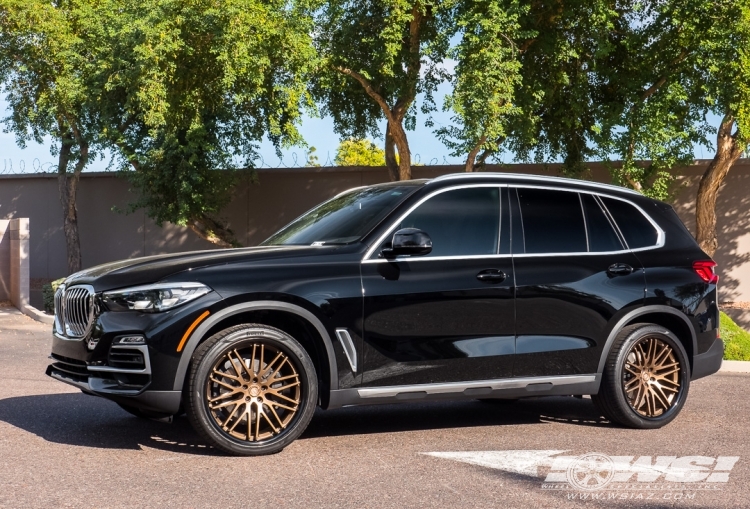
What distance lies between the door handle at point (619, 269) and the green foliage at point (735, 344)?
21.9ft

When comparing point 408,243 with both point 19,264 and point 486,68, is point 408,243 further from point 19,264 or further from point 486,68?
point 19,264

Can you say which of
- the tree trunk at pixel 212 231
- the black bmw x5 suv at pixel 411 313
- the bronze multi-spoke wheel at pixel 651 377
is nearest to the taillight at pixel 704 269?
the black bmw x5 suv at pixel 411 313

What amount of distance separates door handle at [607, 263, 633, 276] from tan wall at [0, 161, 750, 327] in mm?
15935

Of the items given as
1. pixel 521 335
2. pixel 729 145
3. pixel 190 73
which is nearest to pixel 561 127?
pixel 729 145

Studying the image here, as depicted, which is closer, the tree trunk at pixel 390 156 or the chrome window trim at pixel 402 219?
the chrome window trim at pixel 402 219

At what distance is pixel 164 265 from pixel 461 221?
2213mm

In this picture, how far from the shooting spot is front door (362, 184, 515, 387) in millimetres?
6758

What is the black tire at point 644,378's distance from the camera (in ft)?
25.1

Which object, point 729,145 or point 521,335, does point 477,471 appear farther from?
point 729,145

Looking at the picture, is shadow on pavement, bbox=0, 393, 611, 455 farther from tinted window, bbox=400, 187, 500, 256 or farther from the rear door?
tinted window, bbox=400, 187, 500, 256

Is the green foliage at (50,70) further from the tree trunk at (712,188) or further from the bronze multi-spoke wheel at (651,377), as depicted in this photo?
the bronze multi-spoke wheel at (651,377)

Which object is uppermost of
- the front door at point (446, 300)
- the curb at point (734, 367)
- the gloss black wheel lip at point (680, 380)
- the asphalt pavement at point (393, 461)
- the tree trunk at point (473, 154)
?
the tree trunk at point (473, 154)

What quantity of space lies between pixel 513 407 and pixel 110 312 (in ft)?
13.3

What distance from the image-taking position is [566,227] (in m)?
7.73
